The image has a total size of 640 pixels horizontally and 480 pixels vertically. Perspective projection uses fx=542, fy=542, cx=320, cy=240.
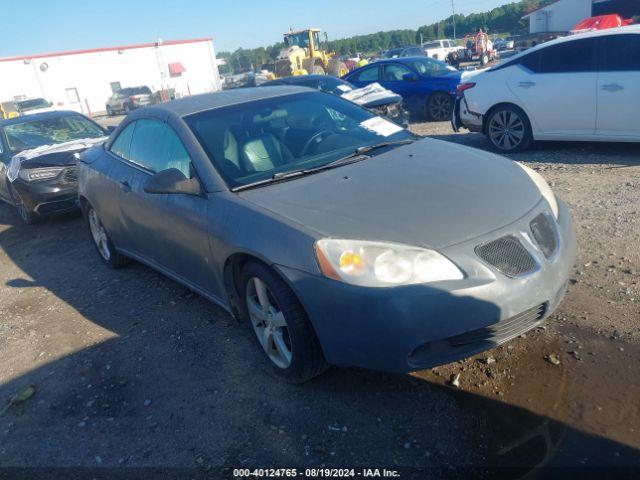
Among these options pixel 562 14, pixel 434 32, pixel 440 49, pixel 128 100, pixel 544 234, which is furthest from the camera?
pixel 434 32

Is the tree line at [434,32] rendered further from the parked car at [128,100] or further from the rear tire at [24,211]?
the rear tire at [24,211]

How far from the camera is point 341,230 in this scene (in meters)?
2.64

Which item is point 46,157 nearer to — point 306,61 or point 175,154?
point 175,154

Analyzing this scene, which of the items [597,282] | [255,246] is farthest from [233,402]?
[597,282]

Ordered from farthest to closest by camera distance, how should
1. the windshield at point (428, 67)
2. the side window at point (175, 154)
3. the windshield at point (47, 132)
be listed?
1. the windshield at point (428, 67)
2. the windshield at point (47, 132)
3. the side window at point (175, 154)

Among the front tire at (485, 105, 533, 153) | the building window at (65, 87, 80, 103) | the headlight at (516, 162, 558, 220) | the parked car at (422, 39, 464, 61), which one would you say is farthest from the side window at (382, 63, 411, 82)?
the building window at (65, 87, 80, 103)

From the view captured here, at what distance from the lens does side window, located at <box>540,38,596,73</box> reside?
691cm

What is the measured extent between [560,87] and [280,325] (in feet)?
19.2

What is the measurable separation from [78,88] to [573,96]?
45.2 m

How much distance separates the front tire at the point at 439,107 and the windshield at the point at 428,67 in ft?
1.89

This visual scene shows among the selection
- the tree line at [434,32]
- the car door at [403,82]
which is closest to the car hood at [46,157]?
the car door at [403,82]

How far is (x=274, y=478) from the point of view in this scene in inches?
95.7

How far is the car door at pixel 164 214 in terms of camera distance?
3.43 metres

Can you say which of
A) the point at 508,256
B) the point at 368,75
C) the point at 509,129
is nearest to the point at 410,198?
the point at 508,256
